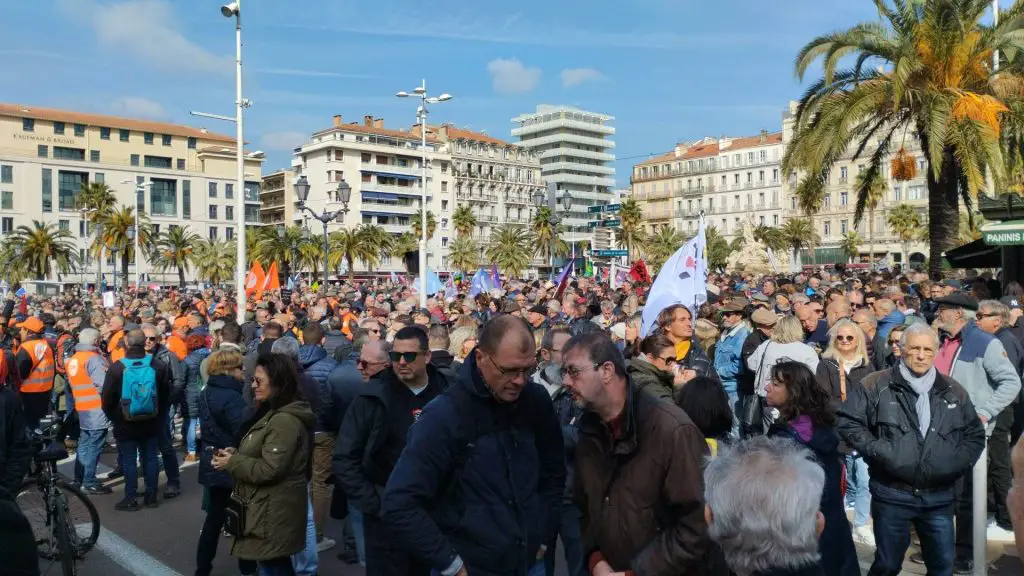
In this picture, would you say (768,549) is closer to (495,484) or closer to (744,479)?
(744,479)

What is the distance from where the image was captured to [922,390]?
459 centimetres

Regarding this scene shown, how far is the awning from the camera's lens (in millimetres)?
15555

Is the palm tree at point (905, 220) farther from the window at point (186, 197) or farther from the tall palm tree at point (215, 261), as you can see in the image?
the window at point (186, 197)

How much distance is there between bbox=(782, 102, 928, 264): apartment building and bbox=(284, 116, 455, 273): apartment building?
40505mm

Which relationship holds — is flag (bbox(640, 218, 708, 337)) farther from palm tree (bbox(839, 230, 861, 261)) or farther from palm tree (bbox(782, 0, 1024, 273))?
palm tree (bbox(839, 230, 861, 261))

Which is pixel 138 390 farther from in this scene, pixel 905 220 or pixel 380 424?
pixel 905 220

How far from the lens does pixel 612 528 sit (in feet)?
10.6

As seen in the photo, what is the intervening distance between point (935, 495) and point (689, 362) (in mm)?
2268

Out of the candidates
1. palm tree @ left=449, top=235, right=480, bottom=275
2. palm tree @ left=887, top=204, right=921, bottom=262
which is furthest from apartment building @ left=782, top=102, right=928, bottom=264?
palm tree @ left=449, top=235, right=480, bottom=275

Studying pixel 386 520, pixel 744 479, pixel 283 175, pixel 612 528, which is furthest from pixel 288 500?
pixel 283 175

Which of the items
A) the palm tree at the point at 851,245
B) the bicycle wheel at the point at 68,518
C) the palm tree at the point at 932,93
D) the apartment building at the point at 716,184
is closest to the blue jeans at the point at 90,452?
the bicycle wheel at the point at 68,518

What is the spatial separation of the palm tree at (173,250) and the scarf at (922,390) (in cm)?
7319

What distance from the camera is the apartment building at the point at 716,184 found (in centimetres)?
9600

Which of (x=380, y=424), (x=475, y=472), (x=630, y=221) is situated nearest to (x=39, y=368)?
(x=380, y=424)
